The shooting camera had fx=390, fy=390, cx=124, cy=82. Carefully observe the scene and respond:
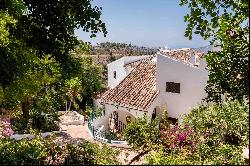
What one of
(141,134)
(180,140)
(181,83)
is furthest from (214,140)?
(181,83)

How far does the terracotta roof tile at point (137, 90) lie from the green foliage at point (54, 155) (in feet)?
41.8

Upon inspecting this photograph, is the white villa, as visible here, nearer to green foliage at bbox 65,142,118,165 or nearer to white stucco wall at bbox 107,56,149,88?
white stucco wall at bbox 107,56,149,88

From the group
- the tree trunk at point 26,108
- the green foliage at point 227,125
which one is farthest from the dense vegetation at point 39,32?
the tree trunk at point 26,108

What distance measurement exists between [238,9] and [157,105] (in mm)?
17509

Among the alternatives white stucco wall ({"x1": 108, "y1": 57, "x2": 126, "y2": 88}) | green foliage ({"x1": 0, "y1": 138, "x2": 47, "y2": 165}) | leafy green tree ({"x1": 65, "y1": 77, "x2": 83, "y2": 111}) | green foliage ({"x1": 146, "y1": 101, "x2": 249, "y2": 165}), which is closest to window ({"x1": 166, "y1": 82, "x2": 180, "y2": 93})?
green foliage ({"x1": 146, "y1": 101, "x2": 249, "y2": 165})

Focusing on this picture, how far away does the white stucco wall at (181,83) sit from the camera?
2533 cm

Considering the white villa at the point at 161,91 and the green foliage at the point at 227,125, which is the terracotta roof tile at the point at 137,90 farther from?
the green foliage at the point at 227,125

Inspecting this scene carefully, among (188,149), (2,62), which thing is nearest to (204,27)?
(188,149)

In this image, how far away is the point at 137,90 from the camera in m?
28.7

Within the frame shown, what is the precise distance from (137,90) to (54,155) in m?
15.8

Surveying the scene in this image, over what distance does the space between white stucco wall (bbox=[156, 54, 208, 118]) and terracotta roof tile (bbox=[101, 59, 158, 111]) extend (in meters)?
1.06

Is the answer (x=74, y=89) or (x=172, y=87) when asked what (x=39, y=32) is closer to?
(x=172, y=87)

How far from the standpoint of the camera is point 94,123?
29.0 m

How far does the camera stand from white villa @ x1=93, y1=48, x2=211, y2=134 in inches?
1008
